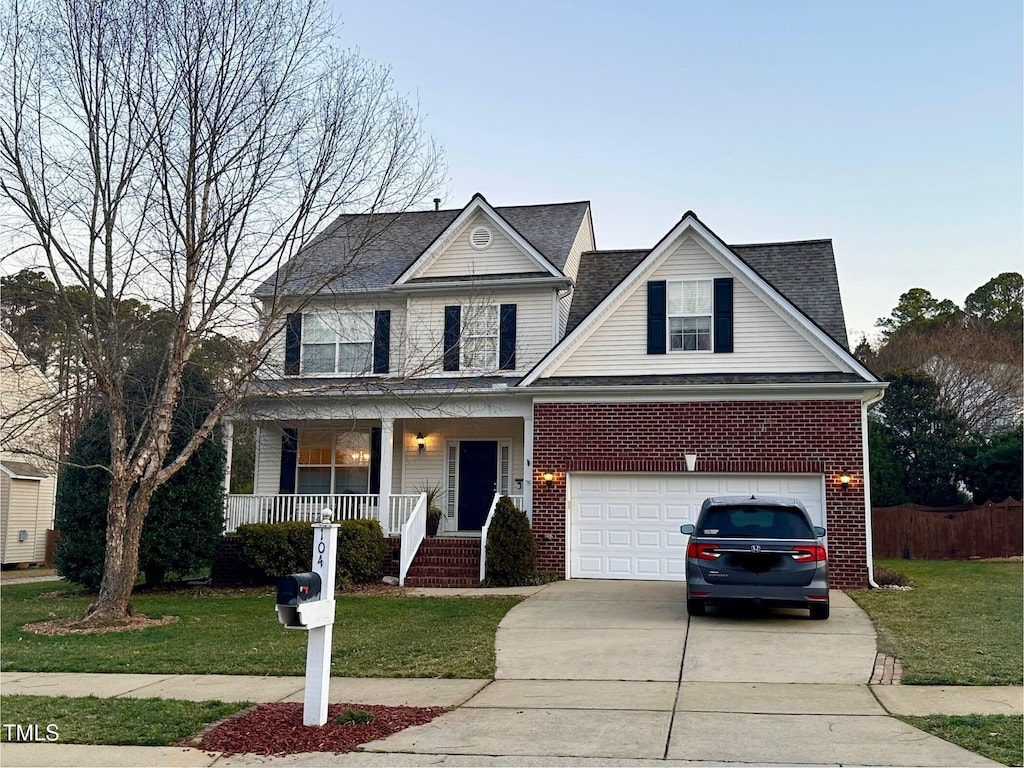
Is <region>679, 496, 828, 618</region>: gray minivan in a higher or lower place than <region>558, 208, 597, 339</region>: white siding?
lower

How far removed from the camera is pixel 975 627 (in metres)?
11.1

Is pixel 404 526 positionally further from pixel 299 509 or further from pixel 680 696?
pixel 680 696

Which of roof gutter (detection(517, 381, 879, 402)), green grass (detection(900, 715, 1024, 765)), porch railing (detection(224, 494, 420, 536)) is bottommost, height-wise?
green grass (detection(900, 715, 1024, 765))

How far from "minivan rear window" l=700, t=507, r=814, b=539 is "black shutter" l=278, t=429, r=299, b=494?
1127 centimetres

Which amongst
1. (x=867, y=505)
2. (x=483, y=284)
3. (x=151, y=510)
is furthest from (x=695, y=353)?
(x=151, y=510)

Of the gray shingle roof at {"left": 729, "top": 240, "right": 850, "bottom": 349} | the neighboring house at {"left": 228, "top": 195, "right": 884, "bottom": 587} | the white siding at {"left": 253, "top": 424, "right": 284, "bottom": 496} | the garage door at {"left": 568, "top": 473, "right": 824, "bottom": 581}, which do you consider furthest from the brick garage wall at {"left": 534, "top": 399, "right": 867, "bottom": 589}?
the white siding at {"left": 253, "top": 424, "right": 284, "bottom": 496}

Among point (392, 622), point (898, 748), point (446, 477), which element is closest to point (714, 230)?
point (446, 477)

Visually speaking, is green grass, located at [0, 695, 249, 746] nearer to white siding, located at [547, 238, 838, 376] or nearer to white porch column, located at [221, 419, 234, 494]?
white porch column, located at [221, 419, 234, 494]

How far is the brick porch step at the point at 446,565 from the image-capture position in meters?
16.6

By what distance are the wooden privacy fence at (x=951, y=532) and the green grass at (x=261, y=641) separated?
1380 cm

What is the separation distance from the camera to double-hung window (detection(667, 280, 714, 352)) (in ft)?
56.5

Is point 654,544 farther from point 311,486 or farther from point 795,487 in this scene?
point 311,486

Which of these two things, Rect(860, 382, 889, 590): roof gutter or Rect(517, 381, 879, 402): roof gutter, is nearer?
Rect(860, 382, 889, 590): roof gutter

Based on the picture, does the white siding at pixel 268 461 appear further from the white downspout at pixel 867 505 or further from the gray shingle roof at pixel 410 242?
the white downspout at pixel 867 505
